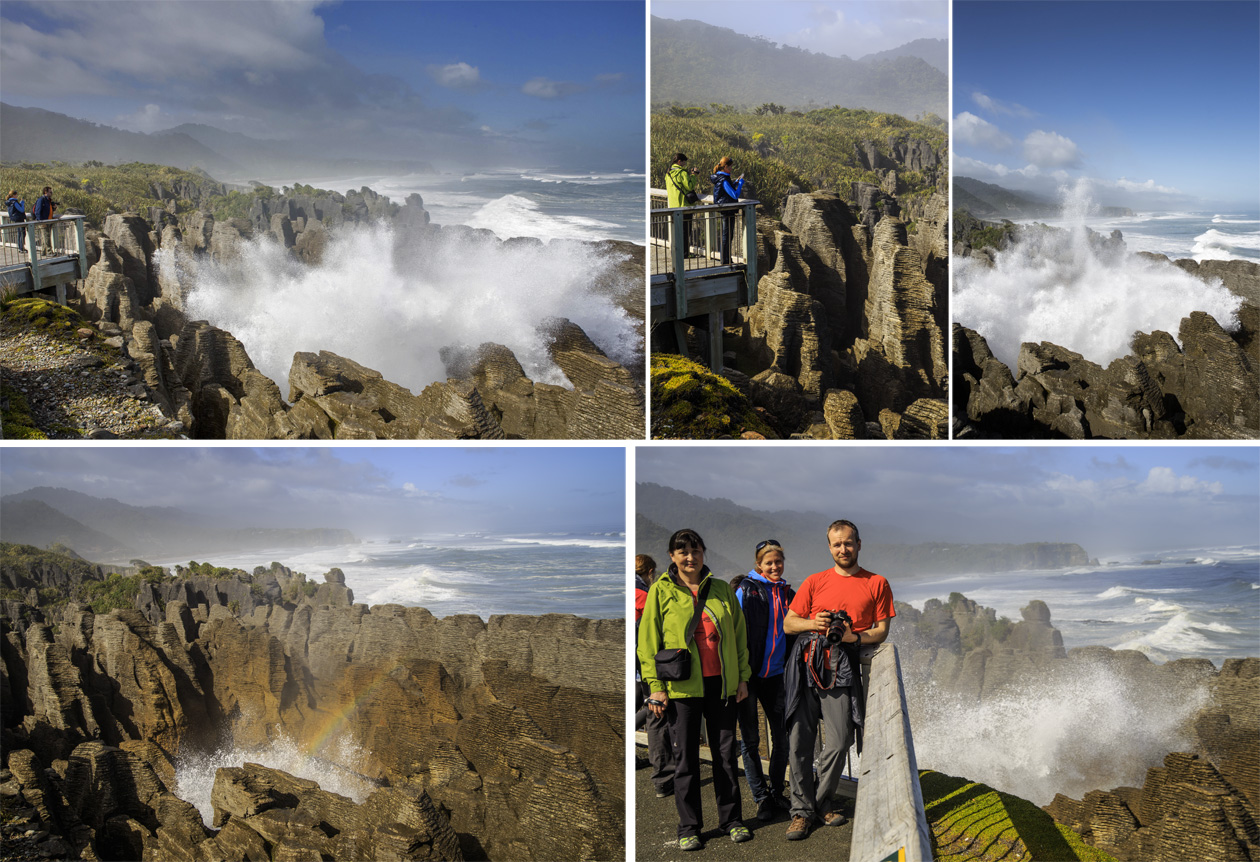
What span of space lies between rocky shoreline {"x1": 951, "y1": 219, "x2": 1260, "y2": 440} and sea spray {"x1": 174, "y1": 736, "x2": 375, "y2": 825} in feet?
13.8

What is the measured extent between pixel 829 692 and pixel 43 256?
5391 mm

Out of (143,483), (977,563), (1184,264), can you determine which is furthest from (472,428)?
(1184,264)

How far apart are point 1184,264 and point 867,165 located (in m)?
2.13

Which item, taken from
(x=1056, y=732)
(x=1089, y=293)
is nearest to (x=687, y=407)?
(x=1089, y=293)

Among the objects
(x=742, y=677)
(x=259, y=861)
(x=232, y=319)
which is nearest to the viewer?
(x=742, y=677)

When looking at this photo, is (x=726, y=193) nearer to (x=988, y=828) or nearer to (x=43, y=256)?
(x=988, y=828)

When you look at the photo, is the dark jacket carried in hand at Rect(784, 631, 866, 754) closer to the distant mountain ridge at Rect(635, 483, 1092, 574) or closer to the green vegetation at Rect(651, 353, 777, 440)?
the distant mountain ridge at Rect(635, 483, 1092, 574)

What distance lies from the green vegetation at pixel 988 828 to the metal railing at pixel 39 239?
597 centimetres

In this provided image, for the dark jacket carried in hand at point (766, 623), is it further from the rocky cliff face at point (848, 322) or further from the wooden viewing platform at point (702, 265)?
the wooden viewing platform at point (702, 265)

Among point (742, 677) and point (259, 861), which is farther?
point (259, 861)

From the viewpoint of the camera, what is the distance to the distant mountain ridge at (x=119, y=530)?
16.3 feet

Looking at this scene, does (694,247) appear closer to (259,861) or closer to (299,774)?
(299,774)

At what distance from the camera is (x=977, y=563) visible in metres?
5.19

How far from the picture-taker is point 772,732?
391 centimetres
